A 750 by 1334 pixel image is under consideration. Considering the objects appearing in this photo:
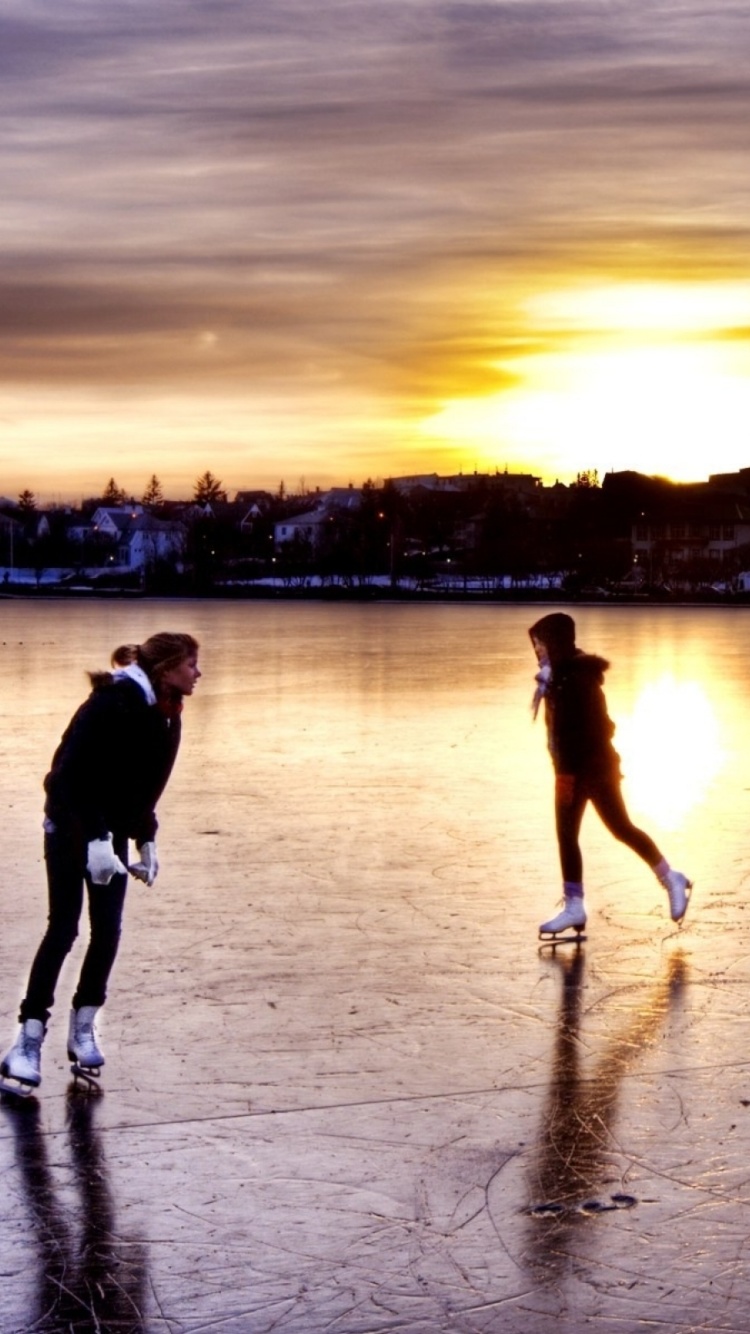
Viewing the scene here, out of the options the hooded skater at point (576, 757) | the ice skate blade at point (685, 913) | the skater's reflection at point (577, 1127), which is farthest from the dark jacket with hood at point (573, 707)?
the skater's reflection at point (577, 1127)

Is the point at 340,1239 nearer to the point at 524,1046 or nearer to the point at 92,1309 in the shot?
the point at 92,1309

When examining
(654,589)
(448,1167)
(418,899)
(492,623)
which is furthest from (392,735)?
(654,589)

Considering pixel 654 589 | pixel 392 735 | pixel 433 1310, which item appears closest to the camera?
pixel 433 1310

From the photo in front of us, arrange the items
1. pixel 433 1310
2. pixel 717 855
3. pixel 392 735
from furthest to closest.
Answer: pixel 392 735, pixel 717 855, pixel 433 1310

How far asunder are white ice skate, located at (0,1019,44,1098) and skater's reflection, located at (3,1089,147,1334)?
31cm

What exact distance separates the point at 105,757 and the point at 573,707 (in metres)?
2.75

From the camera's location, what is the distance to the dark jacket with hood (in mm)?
8180

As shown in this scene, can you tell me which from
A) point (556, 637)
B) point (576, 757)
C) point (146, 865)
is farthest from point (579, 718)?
point (146, 865)

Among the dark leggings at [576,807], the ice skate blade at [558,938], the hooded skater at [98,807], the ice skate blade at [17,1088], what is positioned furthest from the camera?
the dark leggings at [576,807]

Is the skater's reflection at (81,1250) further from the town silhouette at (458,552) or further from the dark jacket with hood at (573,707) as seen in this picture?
the town silhouette at (458,552)

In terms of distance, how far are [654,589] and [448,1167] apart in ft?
378

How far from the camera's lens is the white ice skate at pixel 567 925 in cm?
816

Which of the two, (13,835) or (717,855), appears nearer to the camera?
(717,855)

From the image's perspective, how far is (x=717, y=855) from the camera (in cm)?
1041
